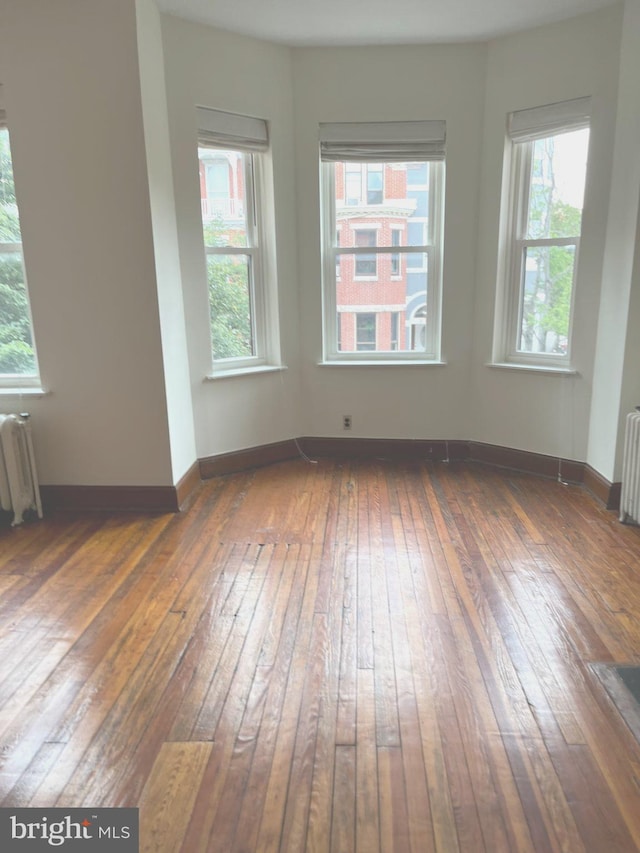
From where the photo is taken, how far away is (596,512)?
3443 millimetres

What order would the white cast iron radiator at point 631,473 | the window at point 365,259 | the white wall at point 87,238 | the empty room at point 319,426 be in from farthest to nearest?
the window at point 365,259
the white cast iron radiator at point 631,473
the white wall at point 87,238
the empty room at point 319,426

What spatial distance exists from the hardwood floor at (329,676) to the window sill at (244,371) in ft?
3.13

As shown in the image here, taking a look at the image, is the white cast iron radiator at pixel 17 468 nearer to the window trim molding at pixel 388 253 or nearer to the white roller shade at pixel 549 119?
the window trim molding at pixel 388 253

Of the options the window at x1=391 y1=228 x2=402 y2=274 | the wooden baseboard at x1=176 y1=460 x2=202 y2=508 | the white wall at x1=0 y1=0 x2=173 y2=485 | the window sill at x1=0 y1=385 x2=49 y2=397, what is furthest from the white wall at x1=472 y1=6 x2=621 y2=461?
the window sill at x1=0 y1=385 x2=49 y2=397

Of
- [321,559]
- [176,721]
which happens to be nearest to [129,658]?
[176,721]

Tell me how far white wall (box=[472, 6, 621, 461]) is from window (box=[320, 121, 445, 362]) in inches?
13.3

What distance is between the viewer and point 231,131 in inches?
148

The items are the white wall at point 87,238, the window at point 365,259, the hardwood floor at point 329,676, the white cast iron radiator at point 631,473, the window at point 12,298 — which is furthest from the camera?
the window at point 365,259

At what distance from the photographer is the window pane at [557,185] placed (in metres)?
3.60

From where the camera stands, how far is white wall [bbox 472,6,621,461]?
3391 millimetres

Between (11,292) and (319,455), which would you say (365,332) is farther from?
(11,292)

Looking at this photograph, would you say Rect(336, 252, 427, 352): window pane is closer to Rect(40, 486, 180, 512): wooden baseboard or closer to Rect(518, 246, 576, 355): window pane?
Rect(518, 246, 576, 355): window pane

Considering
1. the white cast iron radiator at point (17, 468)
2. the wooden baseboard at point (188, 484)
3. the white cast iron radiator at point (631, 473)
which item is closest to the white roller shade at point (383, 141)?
the white cast iron radiator at point (631, 473)

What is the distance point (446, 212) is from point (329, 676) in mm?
3174
